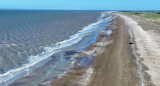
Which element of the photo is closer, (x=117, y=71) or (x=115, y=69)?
(x=117, y=71)

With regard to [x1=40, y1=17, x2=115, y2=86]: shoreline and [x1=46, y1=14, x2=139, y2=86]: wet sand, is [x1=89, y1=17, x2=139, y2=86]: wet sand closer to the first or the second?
[x1=46, y1=14, x2=139, y2=86]: wet sand

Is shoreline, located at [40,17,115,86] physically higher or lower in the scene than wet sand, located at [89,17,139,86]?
lower

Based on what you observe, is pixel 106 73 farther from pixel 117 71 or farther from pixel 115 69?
pixel 115 69

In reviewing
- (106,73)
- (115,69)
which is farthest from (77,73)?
(115,69)

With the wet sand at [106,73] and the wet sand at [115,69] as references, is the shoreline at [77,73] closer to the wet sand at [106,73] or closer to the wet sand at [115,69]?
the wet sand at [106,73]

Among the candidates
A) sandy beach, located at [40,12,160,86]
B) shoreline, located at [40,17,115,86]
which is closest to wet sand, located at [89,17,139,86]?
sandy beach, located at [40,12,160,86]

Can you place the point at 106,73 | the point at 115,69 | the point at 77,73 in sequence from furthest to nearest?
1. the point at 115,69
2. the point at 77,73
3. the point at 106,73

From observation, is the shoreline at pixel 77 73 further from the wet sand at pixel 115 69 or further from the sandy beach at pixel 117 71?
the wet sand at pixel 115 69

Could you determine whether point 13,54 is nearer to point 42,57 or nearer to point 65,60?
point 42,57

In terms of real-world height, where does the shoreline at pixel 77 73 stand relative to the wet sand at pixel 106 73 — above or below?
below

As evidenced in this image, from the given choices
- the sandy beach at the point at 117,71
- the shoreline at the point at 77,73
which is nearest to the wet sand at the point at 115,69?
the sandy beach at the point at 117,71

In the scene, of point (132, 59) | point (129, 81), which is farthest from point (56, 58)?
point (129, 81)
